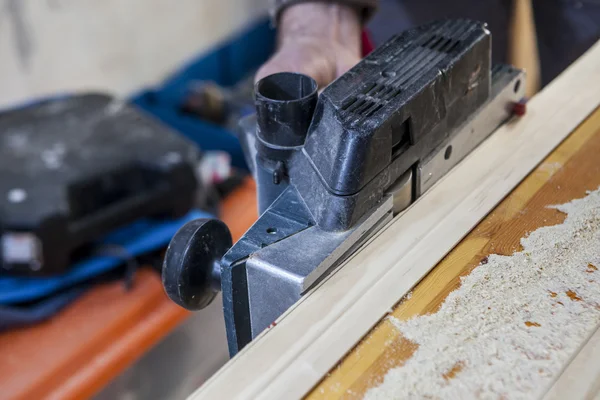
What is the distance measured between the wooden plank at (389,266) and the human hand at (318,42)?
0.30 meters

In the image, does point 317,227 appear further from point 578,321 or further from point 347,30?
point 347,30

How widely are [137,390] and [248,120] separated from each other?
1.07m

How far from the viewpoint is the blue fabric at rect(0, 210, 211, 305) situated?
4.90 ft

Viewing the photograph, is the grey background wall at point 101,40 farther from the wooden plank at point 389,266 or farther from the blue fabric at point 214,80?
the wooden plank at point 389,266

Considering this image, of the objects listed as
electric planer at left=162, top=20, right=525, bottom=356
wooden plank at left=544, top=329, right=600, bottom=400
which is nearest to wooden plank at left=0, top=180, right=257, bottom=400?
electric planer at left=162, top=20, right=525, bottom=356

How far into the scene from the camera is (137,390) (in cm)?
162

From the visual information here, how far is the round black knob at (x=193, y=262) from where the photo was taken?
2.07 ft

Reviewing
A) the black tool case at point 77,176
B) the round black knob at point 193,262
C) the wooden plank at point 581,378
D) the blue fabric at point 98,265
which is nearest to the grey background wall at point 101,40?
the black tool case at point 77,176

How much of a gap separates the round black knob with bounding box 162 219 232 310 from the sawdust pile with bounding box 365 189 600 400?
20 centimetres

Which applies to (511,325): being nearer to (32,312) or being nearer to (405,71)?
(405,71)

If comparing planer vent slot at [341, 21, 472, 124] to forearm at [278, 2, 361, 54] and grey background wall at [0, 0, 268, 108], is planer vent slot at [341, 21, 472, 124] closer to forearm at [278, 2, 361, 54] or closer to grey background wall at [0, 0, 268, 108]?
forearm at [278, 2, 361, 54]

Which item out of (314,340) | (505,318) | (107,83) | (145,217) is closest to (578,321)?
(505,318)

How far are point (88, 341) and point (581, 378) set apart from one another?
1.19 metres

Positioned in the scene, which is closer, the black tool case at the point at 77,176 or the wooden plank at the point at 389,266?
the wooden plank at the point at 389,266
